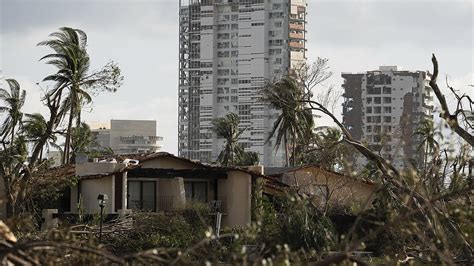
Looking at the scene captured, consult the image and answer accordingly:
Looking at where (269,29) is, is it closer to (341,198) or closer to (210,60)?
(210,60)

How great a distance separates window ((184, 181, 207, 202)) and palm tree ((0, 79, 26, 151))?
310 inches

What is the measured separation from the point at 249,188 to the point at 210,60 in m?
125

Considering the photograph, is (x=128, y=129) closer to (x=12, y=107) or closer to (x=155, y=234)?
(x=12, y=107)

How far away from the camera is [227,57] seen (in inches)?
6634

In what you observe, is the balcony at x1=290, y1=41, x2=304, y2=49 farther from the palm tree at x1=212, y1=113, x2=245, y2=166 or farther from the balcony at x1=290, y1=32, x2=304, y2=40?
the palm tree at x1=212, y1=113, x2=245, y2=166

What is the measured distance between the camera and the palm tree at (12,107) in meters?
47.9

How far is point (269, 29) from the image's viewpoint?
545 feet

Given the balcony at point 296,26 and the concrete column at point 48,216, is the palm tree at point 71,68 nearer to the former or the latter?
the concrete column at point 48,216

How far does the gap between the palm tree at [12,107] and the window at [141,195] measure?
6.33 metres

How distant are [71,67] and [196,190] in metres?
7.28

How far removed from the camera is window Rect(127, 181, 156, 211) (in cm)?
4416

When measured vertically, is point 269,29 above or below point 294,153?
above

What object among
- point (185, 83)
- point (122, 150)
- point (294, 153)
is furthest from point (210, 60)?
point (294, 153)

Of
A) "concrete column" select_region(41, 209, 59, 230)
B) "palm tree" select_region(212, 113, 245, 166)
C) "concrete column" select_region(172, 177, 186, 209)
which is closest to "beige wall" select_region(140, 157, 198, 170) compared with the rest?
"concrete column" select_region(172, 177, 186, 209)
